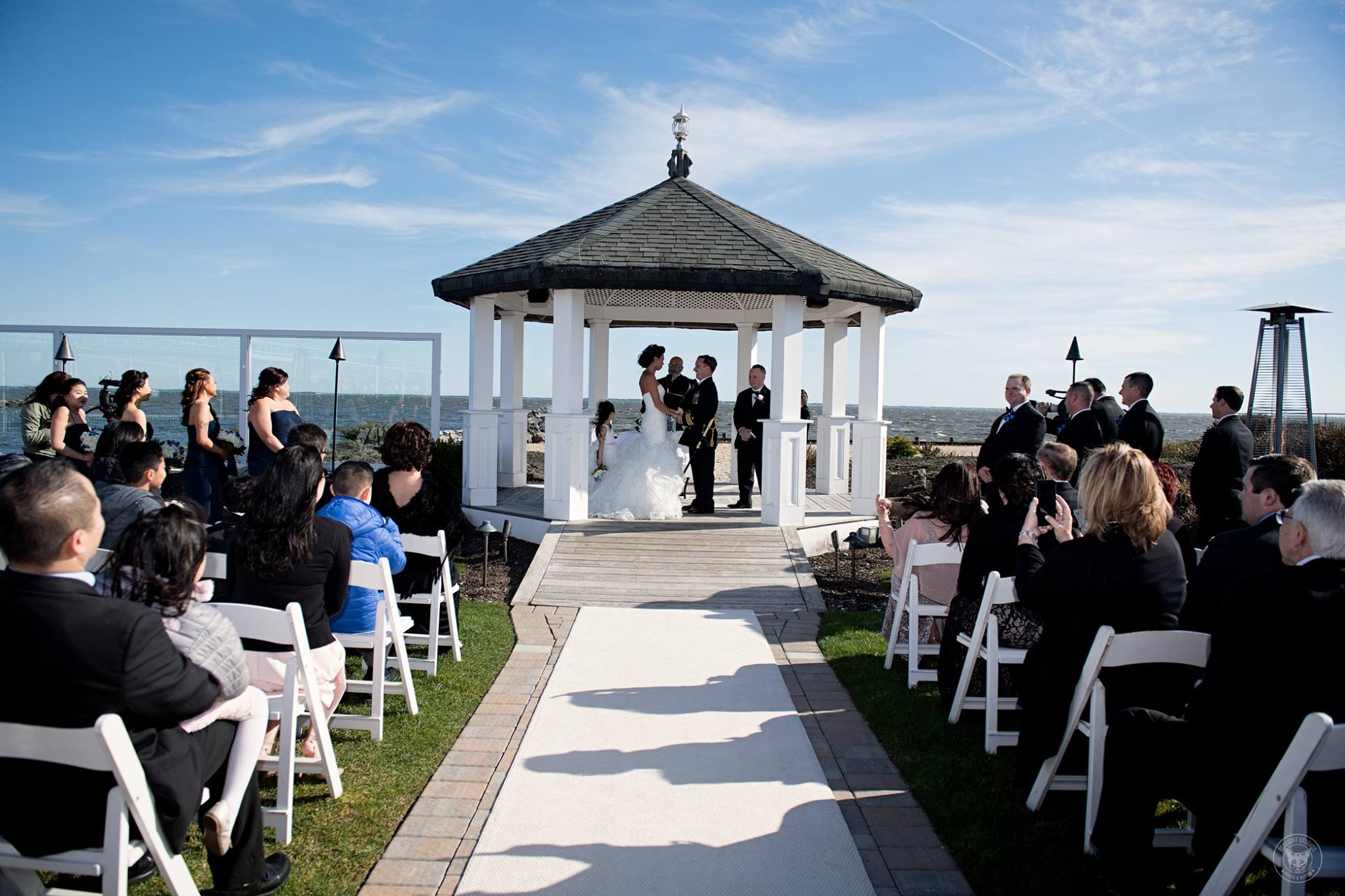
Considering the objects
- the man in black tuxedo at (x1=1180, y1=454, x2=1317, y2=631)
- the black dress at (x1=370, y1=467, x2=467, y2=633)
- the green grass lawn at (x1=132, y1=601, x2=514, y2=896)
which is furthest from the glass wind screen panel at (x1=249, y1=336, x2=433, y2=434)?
the man in black tuxedo at (x1=1180, y1=454, x2=1317, y2=631)

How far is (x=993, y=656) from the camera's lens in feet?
15.1

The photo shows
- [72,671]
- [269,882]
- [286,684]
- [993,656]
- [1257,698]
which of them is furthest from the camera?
[993,656]

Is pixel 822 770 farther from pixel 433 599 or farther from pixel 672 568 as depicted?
pixel 672 568

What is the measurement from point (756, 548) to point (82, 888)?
6.88 metres

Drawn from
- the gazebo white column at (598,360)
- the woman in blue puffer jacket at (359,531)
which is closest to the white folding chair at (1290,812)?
the woman in blue puffer jacket at (359,531)

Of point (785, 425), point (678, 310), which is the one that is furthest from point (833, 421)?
point (785, 425)

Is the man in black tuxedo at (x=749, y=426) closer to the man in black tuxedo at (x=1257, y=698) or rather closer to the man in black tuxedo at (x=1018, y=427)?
the man in black tuxedo at (x=1018, y=427)

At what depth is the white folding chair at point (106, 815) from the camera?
2.43m

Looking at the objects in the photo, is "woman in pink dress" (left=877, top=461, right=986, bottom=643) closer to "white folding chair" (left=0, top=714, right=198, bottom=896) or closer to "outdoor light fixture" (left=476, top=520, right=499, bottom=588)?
"outdoor light fixture" (left=476, top=520, right=499, bottom=588)

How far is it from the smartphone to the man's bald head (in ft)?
12.6

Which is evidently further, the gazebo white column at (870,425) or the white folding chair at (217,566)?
the gazebo white column at (870,425)

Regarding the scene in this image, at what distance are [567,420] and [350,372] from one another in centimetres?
389

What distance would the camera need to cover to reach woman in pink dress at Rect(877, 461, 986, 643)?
19.1 feet

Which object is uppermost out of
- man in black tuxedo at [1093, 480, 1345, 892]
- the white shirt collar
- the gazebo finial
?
the gazebo finial
